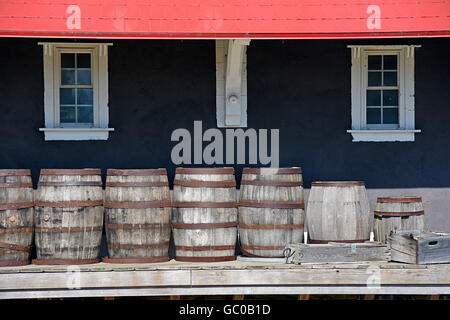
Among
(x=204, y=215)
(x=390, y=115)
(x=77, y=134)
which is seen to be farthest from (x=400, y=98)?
(x=77, y=134)

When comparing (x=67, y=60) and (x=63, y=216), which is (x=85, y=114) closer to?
(x=67, y=60)

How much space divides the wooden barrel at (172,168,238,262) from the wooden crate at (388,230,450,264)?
1803mm

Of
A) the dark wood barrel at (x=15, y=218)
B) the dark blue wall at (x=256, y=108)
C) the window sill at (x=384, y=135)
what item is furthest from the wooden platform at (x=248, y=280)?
the window sill at (x=384, y=135)

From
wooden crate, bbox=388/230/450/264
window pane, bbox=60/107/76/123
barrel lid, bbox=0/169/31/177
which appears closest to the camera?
wooden crate, bbox=388/230/450/264

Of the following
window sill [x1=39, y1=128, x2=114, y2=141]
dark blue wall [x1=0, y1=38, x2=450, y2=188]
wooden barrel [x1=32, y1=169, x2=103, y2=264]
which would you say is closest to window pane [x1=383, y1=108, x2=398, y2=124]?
dark blue wall [x1=0, y1=38, x2=450, y2=188]

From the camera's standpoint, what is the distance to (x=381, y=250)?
8.48 metres

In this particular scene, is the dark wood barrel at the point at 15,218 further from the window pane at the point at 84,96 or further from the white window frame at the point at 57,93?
the window pane at the point at 84,96

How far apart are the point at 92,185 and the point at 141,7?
201 cm

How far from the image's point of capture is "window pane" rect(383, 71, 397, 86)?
9875 mm

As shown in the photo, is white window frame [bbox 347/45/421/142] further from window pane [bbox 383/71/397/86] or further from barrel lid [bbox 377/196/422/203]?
barrel lid [bbox 377/196/422/203]

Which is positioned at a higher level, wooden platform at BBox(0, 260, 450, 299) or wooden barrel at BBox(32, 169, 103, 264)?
wooden barrel at BBox(32, 169, 103, 264)

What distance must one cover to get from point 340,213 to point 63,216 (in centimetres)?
300
